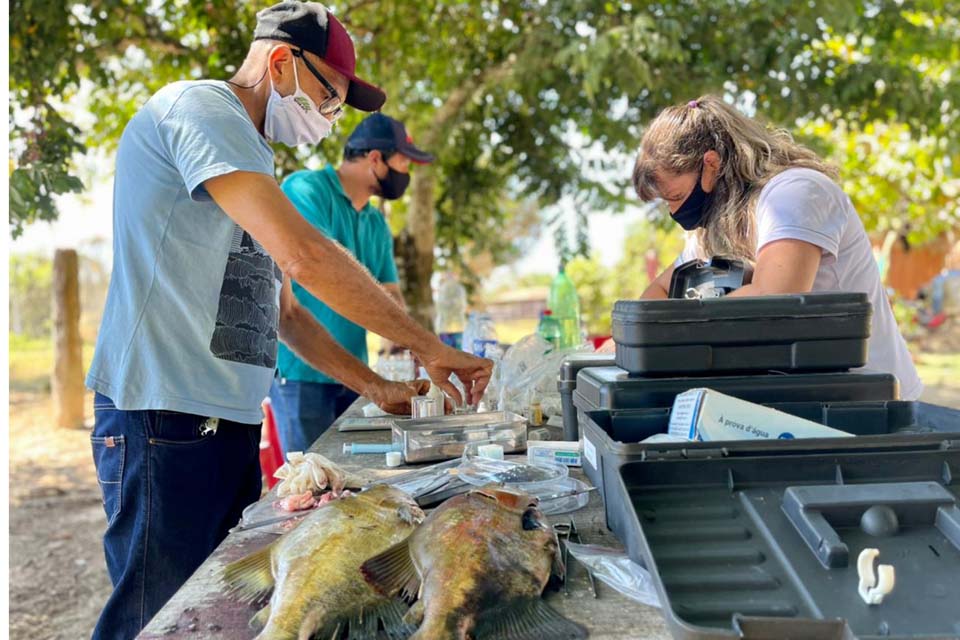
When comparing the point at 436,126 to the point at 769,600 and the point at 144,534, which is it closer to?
the point at 144,534

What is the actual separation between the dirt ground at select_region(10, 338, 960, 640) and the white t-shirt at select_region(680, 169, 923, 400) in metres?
4.37

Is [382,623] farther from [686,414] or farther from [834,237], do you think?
[834,237]

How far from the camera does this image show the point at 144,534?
2107 mm

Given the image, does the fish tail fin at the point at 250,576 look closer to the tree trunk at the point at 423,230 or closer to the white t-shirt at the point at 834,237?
the white t-shirt at the point at 834,237

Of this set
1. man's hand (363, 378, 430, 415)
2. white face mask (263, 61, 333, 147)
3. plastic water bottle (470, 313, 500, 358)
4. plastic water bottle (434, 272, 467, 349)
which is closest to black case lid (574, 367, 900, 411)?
man's hand (363, 378, 430, 415)

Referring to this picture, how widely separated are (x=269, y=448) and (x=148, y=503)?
259cm

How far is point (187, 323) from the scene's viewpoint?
2180mm

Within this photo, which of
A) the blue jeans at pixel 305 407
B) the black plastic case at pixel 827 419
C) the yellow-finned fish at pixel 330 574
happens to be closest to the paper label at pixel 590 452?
the black plastic case at pixel 827 419

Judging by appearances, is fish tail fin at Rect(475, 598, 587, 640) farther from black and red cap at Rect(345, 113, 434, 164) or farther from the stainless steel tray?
black and red cap at Rect(345, 113, 434, 164)

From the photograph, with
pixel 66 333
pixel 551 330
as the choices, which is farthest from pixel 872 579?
pixel 66 333

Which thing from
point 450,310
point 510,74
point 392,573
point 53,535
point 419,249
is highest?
point 510,74

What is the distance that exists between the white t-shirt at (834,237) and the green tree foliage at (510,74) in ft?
13.4

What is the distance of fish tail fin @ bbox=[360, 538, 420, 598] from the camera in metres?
1.22

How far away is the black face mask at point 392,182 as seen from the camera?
4590 millimetres
